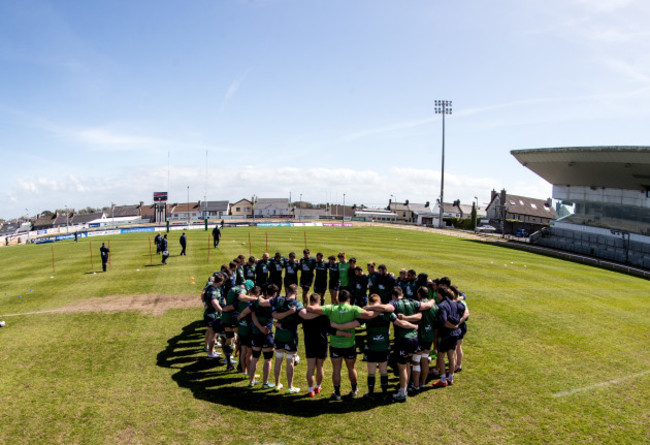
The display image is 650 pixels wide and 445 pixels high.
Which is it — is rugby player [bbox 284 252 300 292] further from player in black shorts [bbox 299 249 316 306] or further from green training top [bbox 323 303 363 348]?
green training top [bbox 323 303 363 348]

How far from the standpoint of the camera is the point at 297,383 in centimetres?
837

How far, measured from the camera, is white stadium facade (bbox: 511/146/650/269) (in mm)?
38894

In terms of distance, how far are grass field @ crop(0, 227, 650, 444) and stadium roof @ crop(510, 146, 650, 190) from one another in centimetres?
3116

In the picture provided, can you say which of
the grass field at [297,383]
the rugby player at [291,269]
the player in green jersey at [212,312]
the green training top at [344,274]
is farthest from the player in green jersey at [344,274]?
the player in green jersey at [212,312]

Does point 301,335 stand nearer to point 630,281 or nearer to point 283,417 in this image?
point 283,417

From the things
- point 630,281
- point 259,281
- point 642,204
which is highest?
point 642,204

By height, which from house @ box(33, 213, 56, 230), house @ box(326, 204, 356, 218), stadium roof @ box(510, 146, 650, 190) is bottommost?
house @ box(33, 213, 56, 230)

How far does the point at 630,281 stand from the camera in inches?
965

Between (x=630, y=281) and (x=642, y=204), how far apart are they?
2736cm

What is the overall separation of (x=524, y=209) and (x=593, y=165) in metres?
48.7

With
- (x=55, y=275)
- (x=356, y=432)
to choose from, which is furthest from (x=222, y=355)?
(x=55, y=275)

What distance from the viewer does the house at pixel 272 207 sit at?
403ft

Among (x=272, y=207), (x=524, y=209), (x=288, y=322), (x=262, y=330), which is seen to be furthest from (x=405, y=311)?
(x=272, y=207)

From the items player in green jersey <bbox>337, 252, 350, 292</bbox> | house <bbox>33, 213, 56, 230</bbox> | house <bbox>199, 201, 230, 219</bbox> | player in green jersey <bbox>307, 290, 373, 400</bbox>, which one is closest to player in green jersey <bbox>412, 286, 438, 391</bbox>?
player in green jersey <bbox>307, 290, 373, 400</bbox>
